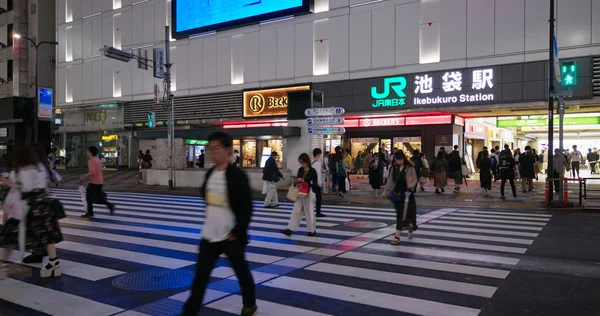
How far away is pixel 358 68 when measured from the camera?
83.4 feet

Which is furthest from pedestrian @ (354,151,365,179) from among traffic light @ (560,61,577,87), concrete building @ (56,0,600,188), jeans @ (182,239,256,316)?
jeans @ (182,239,256,316)

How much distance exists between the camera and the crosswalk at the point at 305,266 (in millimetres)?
5109

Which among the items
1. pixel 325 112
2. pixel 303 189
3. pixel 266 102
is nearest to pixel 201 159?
pixel 266 102

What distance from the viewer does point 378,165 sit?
18016 mm

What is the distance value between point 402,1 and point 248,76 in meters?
11.0

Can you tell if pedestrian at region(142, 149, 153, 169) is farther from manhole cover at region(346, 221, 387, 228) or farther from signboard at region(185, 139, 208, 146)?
manhole cover at region(346, 221, 387, 228)

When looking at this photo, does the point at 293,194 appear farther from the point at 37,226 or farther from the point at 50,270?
the point at 37,226

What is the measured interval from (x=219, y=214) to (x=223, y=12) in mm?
28854

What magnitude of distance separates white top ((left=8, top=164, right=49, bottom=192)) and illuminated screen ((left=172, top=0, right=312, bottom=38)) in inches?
889

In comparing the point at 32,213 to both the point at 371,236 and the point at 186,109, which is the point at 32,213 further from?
the point at 186,109

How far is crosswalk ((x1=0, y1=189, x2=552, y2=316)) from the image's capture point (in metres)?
5.11

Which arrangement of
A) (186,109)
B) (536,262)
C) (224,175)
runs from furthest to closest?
(186,109) → (536,262) → (224,175)

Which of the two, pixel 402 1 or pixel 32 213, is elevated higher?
pixel 402 1

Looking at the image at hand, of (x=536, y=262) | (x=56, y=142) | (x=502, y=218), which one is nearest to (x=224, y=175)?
(x=536, y=262)
